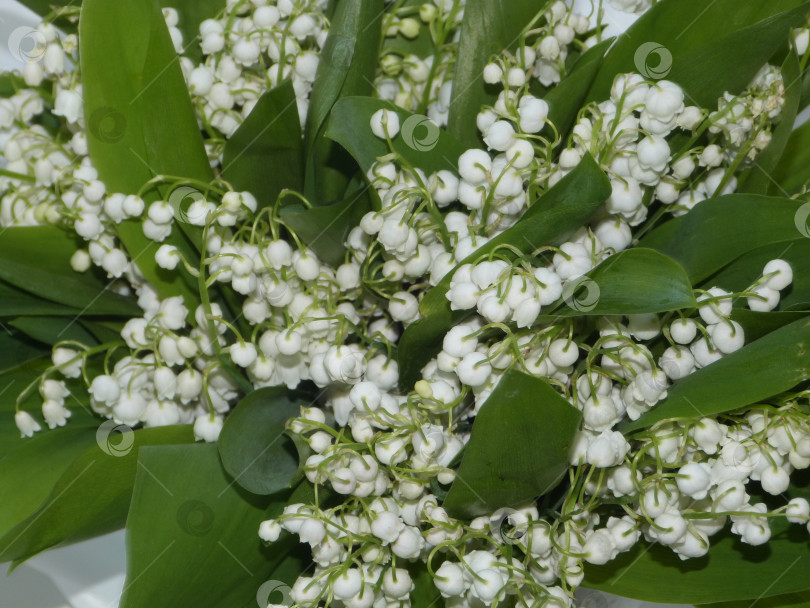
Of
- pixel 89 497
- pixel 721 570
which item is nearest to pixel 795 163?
pixel 721 570

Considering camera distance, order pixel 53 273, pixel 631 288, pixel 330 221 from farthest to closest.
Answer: pixel 53 273
pixel 330 221
pixel 631 288

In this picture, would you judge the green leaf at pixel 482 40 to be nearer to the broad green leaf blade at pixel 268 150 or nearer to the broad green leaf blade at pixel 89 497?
the broad green leaf blade at pixel 268 150

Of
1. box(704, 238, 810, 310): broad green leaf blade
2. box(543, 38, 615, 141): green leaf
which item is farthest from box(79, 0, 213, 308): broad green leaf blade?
box(704, 238, 810, 310): broad green leaf blade

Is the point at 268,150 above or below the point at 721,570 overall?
above

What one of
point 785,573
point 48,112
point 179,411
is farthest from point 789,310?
point 48,112

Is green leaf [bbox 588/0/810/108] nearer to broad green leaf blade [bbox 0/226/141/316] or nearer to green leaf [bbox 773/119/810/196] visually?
green leaf [bbox 773/119/810/196]

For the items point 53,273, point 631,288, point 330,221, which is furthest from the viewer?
point 53,273

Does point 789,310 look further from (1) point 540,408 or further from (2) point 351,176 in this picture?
(2) point 351,176

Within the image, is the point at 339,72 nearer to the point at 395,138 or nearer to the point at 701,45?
the point at 395,138
